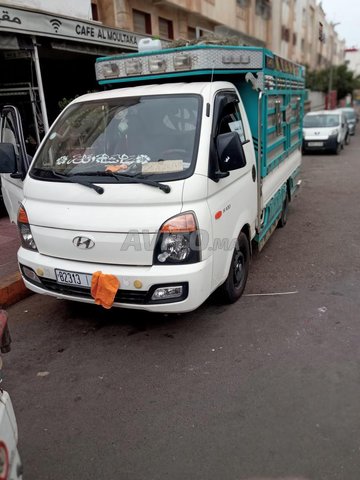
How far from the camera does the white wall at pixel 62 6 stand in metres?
8.05

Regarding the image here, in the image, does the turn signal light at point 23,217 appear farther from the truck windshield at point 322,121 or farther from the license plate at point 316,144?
the truck windshield at point 322,121

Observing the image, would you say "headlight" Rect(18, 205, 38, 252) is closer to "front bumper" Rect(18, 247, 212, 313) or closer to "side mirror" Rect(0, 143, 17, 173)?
"front bumper" Rect(18, 247, 212, 313)

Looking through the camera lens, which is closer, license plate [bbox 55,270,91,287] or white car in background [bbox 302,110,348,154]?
license plate [bbox 55,270,91,287]

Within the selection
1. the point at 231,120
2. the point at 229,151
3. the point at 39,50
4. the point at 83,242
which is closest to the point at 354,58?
the point at 39,50

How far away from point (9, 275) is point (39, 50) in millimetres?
5455

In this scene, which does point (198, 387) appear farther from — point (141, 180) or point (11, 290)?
point (11, 290)

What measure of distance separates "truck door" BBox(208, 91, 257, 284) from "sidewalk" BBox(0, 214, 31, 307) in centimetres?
231

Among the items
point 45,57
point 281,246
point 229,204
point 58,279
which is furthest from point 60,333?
point 45,57

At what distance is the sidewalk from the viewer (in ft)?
14.0

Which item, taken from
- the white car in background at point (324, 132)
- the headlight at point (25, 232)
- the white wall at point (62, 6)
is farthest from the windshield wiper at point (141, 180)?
the white car in background at point (324, 132)

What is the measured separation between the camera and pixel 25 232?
352 cm

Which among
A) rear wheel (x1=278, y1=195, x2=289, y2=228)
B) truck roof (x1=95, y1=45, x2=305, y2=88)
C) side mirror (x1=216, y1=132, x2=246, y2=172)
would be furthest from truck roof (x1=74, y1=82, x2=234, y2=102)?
rear wheel (x1=278, y1=195, x2=289, y2=228)

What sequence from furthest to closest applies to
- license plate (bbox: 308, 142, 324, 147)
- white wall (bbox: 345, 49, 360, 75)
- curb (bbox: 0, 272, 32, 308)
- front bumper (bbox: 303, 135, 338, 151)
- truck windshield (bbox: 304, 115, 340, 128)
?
1. white wall (bbox: 345, 49, 360, 75)
2. truck windshield (bbox: 304, 115, 340, 128)
3. license plate (bbox: 308, 142, 324, 147)
4. front bumper (bbox: 303, 135, 338, 151)
5. curb (bbox: 0, 272, 32, 308)

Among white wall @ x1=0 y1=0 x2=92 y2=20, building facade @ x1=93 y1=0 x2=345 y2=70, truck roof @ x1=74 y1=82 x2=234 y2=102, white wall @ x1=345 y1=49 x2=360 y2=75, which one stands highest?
white wall @ x1=345 y1=49 x2=360 y2=75
